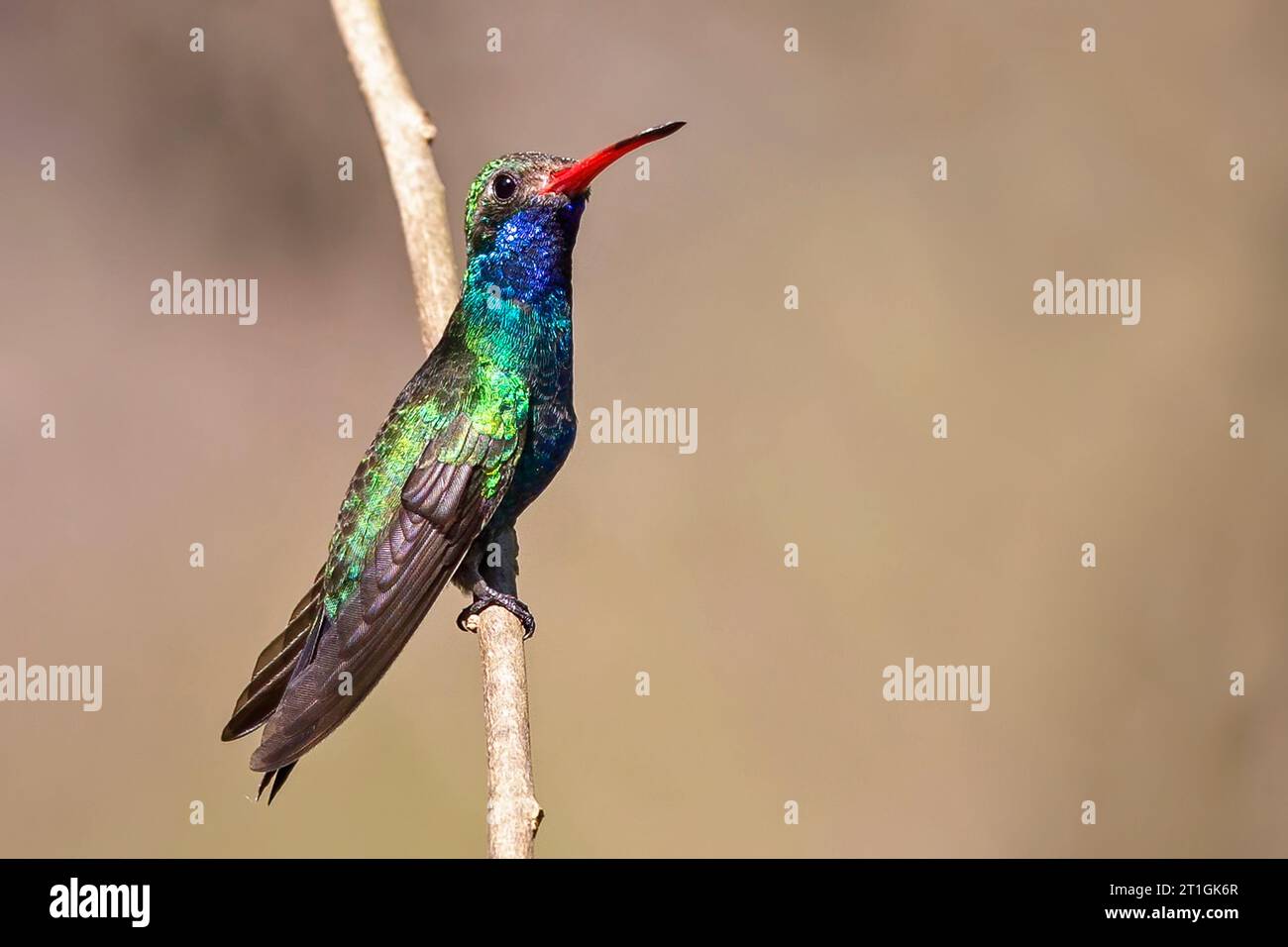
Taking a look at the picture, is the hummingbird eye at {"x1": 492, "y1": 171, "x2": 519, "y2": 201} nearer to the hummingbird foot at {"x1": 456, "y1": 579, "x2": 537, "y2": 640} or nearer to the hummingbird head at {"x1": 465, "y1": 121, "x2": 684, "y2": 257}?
the hummingbird head at {"x1": 465, "y1": 121, "x2": 684, "y2": 257}

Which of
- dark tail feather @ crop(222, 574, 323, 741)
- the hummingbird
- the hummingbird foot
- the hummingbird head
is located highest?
the hummingbird head

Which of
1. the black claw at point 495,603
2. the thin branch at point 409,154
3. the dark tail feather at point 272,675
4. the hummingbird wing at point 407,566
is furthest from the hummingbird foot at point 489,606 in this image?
the thin branch at point 409,154

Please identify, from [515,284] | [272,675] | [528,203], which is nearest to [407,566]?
[272,675]

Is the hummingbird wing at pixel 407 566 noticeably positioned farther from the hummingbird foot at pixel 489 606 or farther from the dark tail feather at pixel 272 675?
the hummingbird foot at pixel 489 606

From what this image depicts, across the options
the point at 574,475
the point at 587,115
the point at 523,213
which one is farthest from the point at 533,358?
the point at 587,115

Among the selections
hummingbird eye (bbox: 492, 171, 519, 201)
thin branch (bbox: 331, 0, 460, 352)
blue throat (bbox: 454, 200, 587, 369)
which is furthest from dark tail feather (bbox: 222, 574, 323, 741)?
hummingbird eye (bbox: 492, 171, 519, 201)

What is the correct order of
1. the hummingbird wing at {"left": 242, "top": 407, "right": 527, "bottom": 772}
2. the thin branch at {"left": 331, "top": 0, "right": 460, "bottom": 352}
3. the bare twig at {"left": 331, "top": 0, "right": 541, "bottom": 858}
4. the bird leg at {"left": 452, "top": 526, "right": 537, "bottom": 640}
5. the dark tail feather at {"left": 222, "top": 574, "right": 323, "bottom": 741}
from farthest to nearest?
the thin branch at {"left": 331, "top": 0, "right": 460, "bottom": 352}
the bird leg at {"left": 452, "top": 526, "right": 537, "bottom": 640}
the bare twig at {"left": 331, "top": 0, "right": 541, "bottom": 858}
the dark tail feather at {"left": 222, "top": 574, "right": 323, "bottom": 741}
the hummingbird wing at {"left": 242, "top": 407, "right": 527, "bottom": 772}

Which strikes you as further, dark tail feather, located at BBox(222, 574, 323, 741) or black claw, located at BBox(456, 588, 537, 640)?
black claw, located at BBox(456, 588, 537, 640)

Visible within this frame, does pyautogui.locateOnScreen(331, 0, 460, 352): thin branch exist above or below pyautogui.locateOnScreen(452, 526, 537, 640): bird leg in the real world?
above

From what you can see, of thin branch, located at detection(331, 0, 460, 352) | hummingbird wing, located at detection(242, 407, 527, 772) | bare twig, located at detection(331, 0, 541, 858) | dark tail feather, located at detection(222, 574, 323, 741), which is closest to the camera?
hummingbird wing, located at detection(242, 407, 527, 772)
